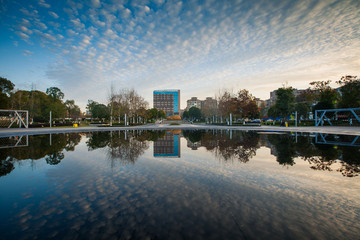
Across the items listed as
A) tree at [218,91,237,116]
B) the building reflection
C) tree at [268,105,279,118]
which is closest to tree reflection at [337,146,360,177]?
the building reflection

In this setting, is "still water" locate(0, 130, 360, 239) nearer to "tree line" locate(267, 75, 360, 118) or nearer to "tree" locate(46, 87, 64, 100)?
"tree line" locate(267, 75, 360, 118)

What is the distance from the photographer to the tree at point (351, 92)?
33.2 meters

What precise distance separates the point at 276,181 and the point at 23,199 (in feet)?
22.2

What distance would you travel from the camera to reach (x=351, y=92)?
3394 centimetres

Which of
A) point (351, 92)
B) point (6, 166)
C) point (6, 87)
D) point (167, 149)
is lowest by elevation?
point (167, 149)

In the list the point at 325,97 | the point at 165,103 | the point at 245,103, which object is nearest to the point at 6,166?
the point at 245,103

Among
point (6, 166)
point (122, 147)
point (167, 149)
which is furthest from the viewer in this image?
point (122, 147)

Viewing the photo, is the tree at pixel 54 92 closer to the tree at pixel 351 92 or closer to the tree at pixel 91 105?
the tree at pixel 91 105

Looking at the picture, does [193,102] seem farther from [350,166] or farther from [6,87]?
[350,166]

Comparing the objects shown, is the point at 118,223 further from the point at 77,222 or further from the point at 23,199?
the point at 23,199

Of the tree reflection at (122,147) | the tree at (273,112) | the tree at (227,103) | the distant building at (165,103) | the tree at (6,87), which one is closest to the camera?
the tree reflection at (122,147)

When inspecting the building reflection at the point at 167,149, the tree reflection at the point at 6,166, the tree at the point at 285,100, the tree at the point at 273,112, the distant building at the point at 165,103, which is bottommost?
the building reflection at the point at 167,149

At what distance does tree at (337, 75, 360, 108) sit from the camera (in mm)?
33162

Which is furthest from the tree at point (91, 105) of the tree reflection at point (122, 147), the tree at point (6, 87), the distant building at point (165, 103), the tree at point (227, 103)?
the distant building at point (165, 103)
